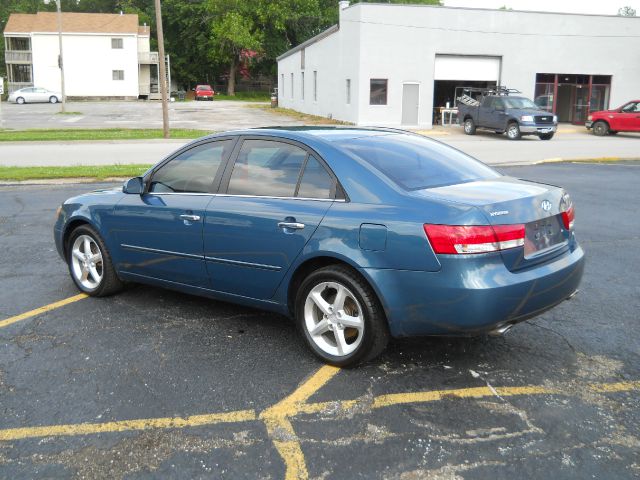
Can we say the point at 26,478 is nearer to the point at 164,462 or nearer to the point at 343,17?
the point at 164,462

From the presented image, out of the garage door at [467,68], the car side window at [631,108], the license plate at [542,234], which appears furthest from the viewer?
the garage door at [467,68]

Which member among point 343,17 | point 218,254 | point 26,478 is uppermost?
point 343,17

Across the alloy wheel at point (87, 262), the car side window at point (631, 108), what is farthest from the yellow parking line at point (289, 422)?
the car side window at point (631, 108)

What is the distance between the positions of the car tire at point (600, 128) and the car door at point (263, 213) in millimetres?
30302

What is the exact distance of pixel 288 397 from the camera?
388 cm

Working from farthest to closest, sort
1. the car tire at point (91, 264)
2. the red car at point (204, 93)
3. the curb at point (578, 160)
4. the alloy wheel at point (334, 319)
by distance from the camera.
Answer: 1. the red car at point (204, 93)
2. the curb at point (578, 160)
3. the car tire at point (91, 264)
4. the alloy wheel at point (334, 319)

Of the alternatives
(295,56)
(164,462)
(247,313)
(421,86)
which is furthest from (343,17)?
(164,462)

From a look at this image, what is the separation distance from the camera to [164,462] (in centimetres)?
320

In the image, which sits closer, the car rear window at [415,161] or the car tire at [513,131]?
the car rear window at [415,161]

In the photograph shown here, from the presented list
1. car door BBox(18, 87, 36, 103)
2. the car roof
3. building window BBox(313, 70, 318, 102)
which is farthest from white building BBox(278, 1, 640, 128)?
car door BBox(18, 87, 36, 103)

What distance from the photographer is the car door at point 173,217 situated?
16.2 feet

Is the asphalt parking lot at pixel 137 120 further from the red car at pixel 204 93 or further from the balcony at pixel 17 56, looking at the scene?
the balcony at pixel 17 56

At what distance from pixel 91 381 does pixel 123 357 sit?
0.40 m

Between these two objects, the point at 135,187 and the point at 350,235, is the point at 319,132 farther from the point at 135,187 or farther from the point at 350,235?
the point at 135,187
